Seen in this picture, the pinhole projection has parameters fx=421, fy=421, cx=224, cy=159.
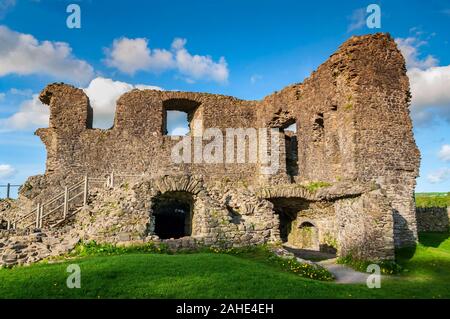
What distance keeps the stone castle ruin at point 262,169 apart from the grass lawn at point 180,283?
3034 mm

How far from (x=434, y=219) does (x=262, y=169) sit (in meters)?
13.2

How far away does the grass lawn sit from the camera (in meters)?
8.52

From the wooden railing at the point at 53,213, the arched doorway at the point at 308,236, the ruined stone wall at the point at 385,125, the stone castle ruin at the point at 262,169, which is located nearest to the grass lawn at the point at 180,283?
the stone castle ruin at the point at 262,169

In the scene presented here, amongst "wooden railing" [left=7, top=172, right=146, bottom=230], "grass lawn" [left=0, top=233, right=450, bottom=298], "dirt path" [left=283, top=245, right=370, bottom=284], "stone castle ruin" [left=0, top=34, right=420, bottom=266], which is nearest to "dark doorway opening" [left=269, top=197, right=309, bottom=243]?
"stone castle ruin" [left=0, top=34, right=420, bottom=266]

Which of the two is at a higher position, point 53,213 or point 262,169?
point 262,169

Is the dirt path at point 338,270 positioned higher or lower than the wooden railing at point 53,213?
lower

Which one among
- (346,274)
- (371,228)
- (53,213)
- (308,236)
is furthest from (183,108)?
(346,274)

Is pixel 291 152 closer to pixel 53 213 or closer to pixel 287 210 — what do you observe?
pixel 287 210

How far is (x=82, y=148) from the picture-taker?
24.0 metres

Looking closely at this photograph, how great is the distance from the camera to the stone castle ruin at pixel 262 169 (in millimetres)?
14867

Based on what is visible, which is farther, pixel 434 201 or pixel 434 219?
pixel 434 201

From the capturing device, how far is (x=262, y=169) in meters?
25.3

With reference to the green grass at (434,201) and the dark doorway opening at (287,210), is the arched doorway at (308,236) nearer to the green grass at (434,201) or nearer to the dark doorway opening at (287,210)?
the dark doorway opening at (287,210)
